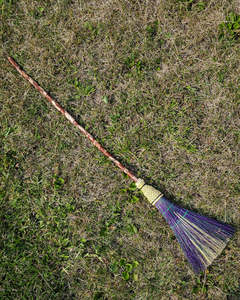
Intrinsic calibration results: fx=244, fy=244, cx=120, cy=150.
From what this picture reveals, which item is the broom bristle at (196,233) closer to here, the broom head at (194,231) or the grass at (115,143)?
the broom head at (194,231)

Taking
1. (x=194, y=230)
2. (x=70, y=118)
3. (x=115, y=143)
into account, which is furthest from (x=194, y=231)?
(x=70, y=118)

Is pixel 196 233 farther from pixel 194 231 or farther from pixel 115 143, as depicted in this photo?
pixel 115 143

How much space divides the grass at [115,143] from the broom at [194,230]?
0.15 m

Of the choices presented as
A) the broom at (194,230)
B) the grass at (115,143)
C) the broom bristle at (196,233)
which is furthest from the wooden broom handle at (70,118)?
the broom bristle at (196,233)

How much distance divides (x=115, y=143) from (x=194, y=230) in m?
1.30

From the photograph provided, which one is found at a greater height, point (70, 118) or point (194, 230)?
point (70, 118)

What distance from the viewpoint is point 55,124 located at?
9.78 feet

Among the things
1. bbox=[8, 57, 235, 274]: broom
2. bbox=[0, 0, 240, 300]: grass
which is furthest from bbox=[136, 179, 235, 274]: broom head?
bbox=[0, 0, 240, 300]: grass

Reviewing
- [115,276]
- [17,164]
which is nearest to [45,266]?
[115,276]

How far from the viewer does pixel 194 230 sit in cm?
261

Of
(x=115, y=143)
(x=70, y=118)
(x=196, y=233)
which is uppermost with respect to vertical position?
(x=70, y=118)

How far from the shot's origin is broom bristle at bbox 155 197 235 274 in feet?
8.52

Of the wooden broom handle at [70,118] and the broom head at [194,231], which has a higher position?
the wooden broom handle at [70,118]

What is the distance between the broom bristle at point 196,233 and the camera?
2.60 meters
